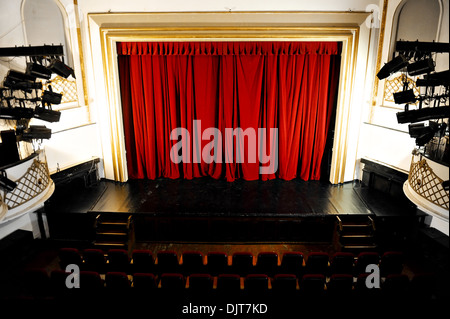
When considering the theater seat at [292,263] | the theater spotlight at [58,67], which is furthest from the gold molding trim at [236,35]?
the theater seat at [292,263]

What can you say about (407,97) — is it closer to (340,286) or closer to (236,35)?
(340,286)

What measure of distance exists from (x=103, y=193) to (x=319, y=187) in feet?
16.0

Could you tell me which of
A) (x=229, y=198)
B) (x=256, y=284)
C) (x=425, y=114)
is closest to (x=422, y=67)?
(x=425, y=114)

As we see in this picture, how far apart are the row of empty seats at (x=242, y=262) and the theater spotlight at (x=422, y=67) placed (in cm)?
282

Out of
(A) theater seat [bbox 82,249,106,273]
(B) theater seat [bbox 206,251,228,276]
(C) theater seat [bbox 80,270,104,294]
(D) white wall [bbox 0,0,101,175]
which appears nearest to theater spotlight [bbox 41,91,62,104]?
(D) white wall [bbox 0,0,101,175]

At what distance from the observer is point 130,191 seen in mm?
7902

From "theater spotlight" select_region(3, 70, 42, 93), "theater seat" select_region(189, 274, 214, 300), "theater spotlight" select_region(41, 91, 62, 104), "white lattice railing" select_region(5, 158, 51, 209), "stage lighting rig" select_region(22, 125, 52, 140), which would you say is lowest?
"theater seat" select_region(189, 274, 214, 300)

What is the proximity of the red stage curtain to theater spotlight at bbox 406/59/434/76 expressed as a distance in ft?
8.27

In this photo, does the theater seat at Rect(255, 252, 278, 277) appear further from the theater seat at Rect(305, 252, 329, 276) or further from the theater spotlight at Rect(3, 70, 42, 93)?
the theater spotlight at Rect(3, 70, 42, 93)

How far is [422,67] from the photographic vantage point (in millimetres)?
5098

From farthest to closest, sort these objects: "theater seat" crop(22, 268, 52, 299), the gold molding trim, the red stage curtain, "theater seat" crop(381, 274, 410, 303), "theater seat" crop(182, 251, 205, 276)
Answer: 1. the red stage curtain
2. the gold molding trim
3. "theater seat" crop(182, 251, 205, 276)
4. "theater seat" crop(22, 268, 52, 299)
5. "theater seat" crop(381, 274, 410, 303)

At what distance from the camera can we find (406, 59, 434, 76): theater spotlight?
16.5ft

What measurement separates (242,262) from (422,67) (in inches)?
156

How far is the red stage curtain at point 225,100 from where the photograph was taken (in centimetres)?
764
